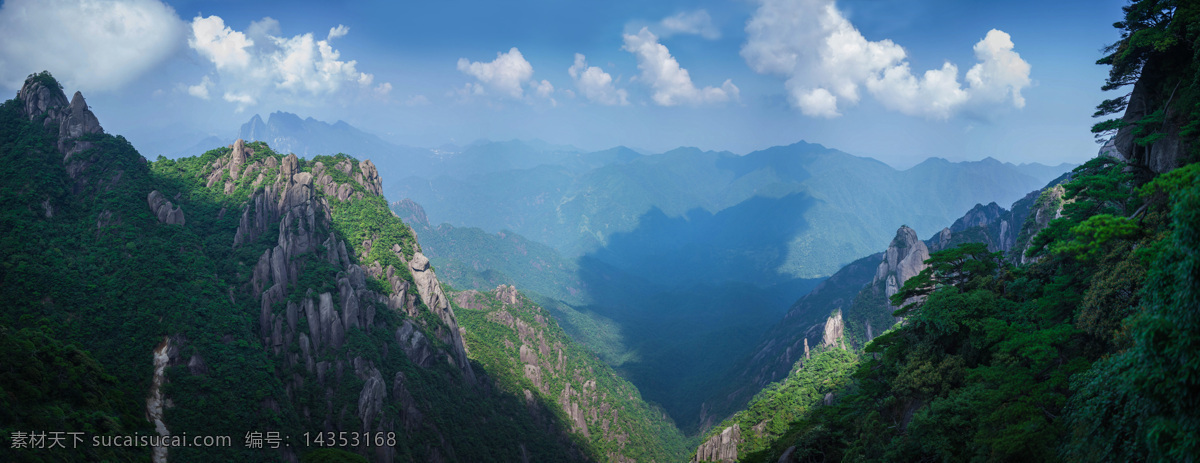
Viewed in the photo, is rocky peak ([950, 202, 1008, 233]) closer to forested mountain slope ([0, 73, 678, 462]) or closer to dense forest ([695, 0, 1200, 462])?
forested mountain slope ([0, 73, 678, 462])

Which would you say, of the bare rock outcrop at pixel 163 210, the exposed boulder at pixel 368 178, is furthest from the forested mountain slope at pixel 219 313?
the exposed boulder at pixel 368 178

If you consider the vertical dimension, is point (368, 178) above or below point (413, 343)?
above

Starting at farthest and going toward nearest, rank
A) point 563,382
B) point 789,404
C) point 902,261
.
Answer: point 902,261, point 563,382, point 789,404

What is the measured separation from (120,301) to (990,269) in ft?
254

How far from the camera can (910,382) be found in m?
34.1

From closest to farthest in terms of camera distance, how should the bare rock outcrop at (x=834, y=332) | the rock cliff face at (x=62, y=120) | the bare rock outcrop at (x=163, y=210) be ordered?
the rock cliff face at (x=62, y=120) → the bare rock outcrop at (x=163, y=210) → the bare rock outcrop at (x=834, y=332)

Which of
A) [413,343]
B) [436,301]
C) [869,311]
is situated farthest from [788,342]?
[413,343]

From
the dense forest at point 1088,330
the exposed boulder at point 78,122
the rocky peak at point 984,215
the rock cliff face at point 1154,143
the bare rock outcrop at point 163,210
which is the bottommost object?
the dense forest at point 1088,330

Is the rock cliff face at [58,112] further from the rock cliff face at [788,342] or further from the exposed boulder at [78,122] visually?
the rock cliff face at [788,342]

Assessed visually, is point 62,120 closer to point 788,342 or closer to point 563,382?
point 563,382

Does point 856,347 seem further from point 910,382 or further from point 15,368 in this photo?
point 15,368

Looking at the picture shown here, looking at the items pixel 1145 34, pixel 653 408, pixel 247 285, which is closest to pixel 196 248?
pixel 247 285

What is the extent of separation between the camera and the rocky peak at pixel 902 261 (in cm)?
12825

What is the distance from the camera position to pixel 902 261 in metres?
133
